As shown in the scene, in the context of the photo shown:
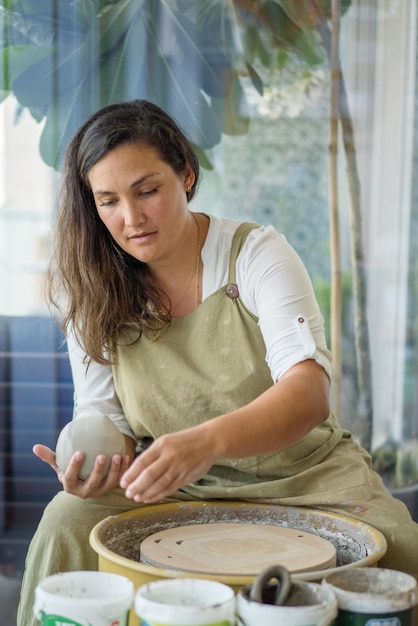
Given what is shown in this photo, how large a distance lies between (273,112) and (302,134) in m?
0.11

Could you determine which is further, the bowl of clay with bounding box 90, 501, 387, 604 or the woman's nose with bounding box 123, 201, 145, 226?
the woman's nose with bounding box 123, 201, 145, 226

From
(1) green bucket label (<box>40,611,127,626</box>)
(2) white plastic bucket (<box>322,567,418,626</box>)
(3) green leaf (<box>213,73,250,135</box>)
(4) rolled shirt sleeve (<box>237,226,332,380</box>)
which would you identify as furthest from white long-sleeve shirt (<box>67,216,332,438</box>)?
(3) green leaf (<box>213,73,250,135</box>)

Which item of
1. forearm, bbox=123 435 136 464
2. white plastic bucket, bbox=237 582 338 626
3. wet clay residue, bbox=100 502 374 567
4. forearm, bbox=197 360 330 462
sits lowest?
wet clay residue, bbox=100 502 374 567

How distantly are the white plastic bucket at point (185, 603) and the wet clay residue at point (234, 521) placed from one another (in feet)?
1.29

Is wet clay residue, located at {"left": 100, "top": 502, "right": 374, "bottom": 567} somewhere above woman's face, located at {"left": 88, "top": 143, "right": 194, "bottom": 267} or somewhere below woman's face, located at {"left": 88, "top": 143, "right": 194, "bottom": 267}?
below

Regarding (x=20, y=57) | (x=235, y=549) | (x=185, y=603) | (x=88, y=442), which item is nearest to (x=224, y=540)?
(x=235, y=549)

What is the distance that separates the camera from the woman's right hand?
1451mm

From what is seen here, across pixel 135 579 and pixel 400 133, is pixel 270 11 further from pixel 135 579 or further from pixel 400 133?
pixel 135 579

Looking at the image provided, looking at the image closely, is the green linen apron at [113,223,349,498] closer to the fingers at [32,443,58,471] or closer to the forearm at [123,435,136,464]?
the forearm at [123,435,136,464]

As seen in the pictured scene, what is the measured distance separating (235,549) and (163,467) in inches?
12.7

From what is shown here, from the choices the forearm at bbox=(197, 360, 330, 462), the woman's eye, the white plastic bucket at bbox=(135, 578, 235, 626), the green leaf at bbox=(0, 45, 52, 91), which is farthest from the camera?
the green leaf at bbox=(0, 45, 52, 91)

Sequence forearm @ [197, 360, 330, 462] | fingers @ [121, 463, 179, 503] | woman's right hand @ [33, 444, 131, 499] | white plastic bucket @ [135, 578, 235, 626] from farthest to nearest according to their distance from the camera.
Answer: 1. woman's right hand @ [33, 444, 131, 499]
2. forearm @ [197, 360, 330, 462]
3. fingers @ [121, 463, 179, 503]
4. white plastic bucket @ [135, 578, 235, 626]

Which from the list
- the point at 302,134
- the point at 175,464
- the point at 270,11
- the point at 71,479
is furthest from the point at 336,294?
the point at 175,464

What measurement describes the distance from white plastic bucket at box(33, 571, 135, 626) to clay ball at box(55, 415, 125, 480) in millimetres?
369
